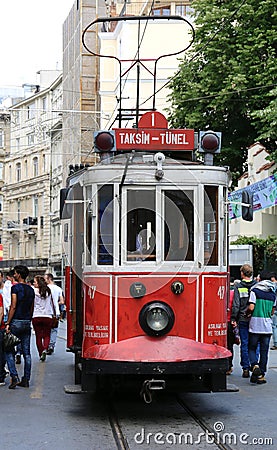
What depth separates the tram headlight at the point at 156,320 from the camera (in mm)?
10117

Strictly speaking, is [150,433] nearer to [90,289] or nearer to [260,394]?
[90,289]

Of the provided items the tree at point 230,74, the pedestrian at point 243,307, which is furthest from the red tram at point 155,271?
the tree at point 230,74

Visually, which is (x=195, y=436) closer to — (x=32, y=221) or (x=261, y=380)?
(x=261, y=380)

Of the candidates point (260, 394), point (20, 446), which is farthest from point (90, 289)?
point (260, 394)

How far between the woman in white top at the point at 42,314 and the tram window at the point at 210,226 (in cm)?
695

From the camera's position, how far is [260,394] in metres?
12.6

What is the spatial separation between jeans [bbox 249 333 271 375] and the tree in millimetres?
13787

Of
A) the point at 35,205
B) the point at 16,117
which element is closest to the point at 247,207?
the point at 35,205

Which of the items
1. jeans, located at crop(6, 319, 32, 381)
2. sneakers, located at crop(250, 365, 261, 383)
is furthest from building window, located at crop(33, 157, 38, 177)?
sneakers, located at crop(250, 365, 261, 383)

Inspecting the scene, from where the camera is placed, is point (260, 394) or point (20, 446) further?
point (260, 394)

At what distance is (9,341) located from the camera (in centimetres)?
1283

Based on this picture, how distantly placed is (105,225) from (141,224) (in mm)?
435

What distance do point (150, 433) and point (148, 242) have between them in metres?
2.27

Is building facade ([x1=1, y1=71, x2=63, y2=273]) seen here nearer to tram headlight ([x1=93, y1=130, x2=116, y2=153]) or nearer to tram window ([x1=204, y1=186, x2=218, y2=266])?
tram headlight ([x1=93, y1=130, x2=116, y2=153])
